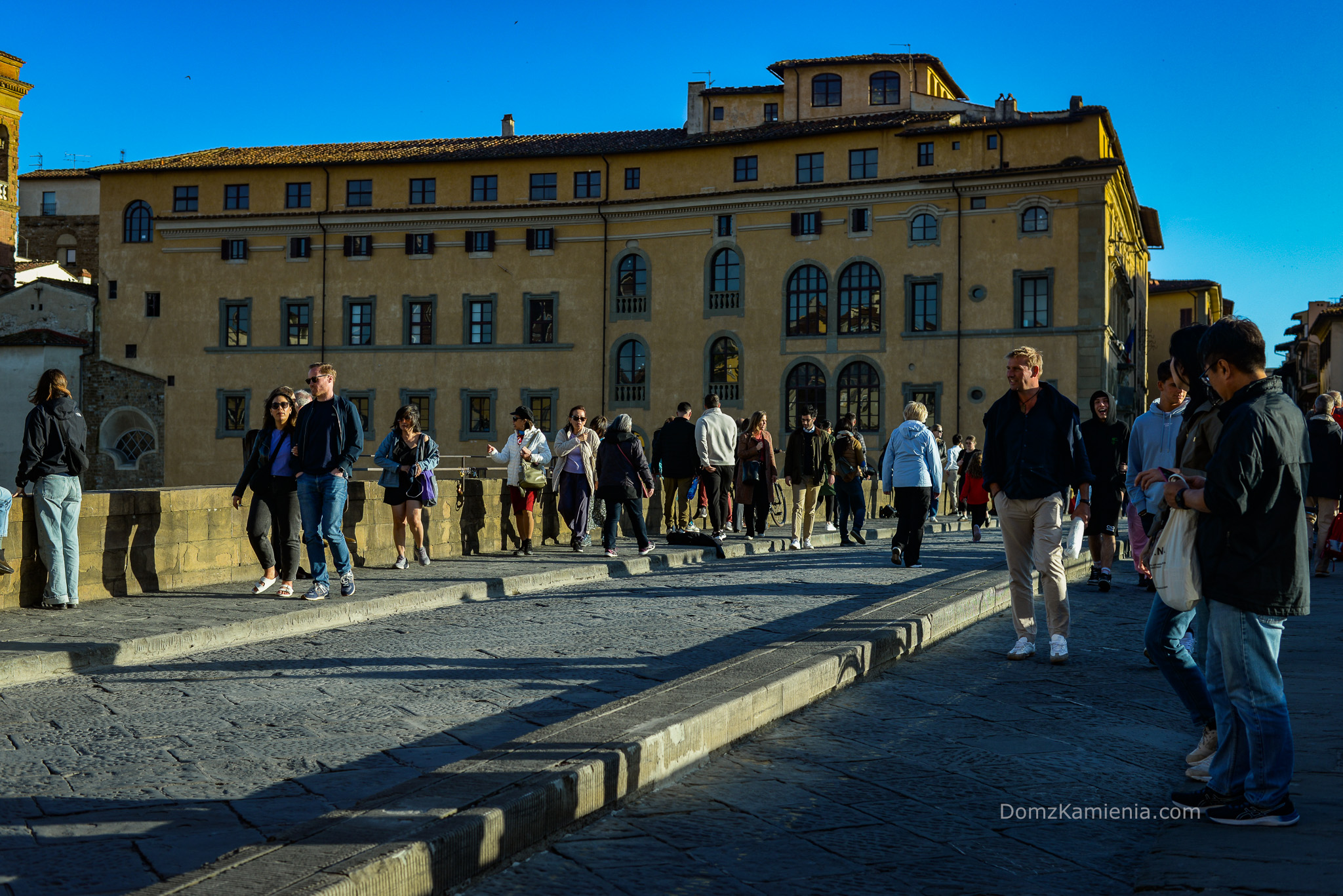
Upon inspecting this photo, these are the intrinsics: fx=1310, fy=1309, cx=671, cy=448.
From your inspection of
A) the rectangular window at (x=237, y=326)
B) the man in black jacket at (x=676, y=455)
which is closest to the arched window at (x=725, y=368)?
the rectangular window at (x=237, y=326)

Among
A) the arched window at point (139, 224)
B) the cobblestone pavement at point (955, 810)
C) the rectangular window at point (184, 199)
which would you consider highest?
the rectangular window at point (184, 199)

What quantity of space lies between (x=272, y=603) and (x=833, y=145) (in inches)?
1586

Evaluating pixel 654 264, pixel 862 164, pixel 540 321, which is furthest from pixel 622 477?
pixel 540 321

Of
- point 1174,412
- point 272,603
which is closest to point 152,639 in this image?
point 272,603

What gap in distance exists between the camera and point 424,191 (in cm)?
5197

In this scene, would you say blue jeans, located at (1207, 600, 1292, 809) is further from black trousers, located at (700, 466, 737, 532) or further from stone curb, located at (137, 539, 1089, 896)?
black trousers, located at (700, 466, 737, 532)

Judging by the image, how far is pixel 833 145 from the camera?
4691 centimetres

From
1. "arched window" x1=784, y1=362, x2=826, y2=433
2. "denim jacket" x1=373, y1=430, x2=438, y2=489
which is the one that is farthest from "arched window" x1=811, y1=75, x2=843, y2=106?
"denim jacket" x1=373, y1=430, x2=438, y2=489

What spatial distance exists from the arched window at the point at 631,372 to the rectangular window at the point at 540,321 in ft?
9.50

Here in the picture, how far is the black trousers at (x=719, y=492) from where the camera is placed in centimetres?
1667

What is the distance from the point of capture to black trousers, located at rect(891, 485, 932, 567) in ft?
42.5

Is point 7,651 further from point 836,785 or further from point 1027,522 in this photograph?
point 1027,522

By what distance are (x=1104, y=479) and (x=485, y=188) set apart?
4290 cm

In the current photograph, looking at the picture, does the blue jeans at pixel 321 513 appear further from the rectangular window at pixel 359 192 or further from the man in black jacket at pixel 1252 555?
the rectangular window at pixel 359 192
